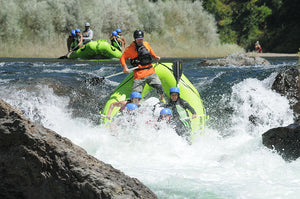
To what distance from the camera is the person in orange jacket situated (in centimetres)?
682

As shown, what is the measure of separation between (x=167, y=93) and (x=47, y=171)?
4.84 m

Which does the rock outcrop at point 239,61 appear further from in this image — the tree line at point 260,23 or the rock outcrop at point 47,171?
the tree line at point 260,23

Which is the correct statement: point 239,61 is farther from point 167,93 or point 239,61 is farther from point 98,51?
point 167,93

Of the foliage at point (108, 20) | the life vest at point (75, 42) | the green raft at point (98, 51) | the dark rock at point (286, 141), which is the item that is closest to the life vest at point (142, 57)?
the dark rock at point (286, 141)

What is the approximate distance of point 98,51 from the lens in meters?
15.4

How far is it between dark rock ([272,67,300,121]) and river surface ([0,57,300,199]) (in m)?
0.12

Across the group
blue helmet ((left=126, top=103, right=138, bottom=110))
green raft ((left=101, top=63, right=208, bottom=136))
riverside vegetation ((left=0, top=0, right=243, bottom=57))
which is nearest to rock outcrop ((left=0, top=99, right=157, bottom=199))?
blue helmet ((left=126, top=103, right=138, bottom=110))

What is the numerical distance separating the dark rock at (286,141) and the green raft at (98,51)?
436 inches

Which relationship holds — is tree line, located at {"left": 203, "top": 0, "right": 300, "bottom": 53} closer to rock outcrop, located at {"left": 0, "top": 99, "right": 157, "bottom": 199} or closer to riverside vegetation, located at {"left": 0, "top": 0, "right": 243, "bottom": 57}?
riverside vegetation, located at {"left": 0, "top": 0, "right": 243, "bottom": 57}

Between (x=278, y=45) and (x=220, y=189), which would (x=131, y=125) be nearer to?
(x=220, y=189)

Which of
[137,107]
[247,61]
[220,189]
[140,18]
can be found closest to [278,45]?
[140,18]

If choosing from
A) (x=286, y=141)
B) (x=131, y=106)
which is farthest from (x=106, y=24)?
(x=286, y=141)

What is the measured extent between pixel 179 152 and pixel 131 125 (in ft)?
2.75

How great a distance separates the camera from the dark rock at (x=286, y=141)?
477cm
